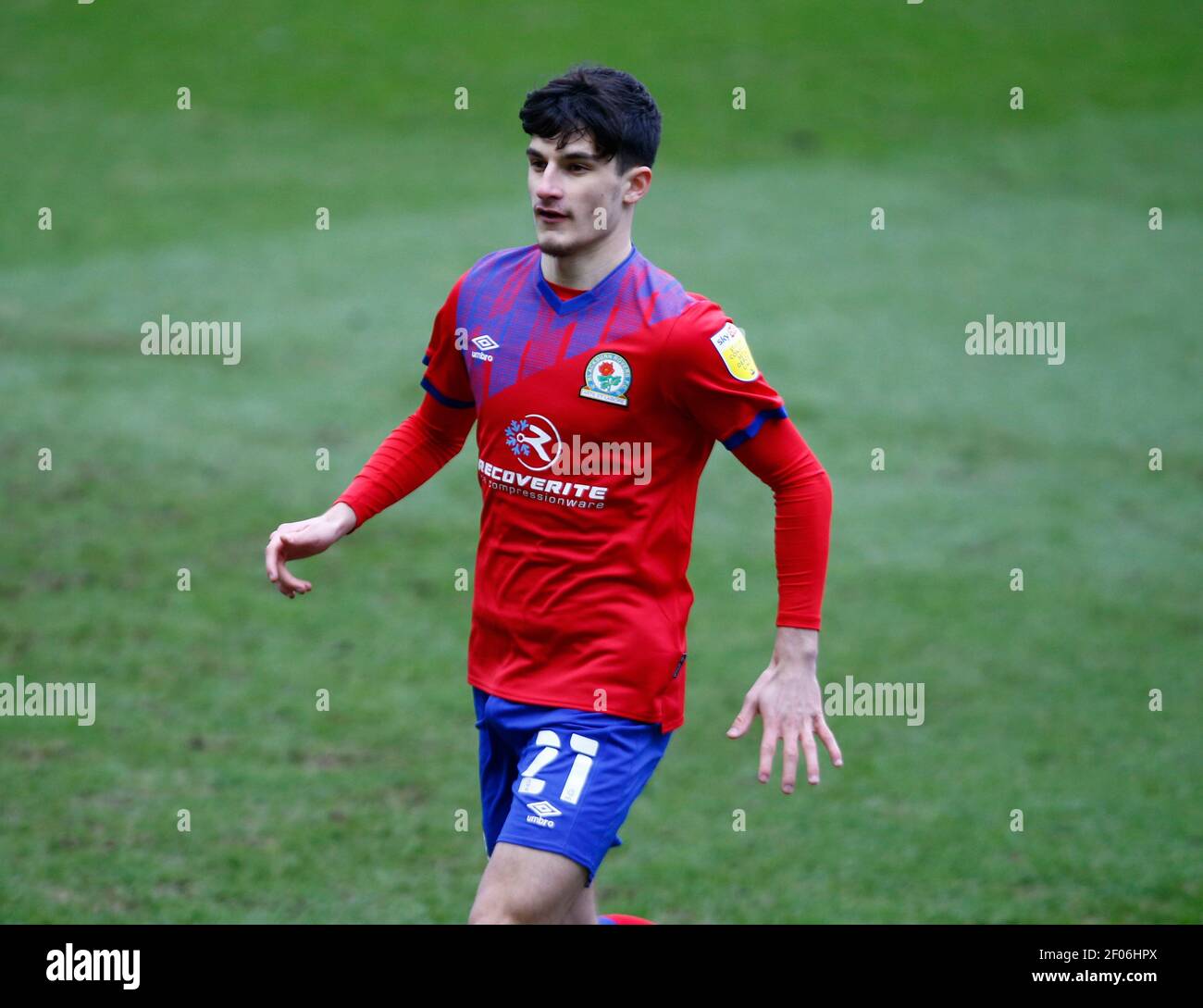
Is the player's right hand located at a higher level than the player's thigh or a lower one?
higher

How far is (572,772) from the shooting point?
12.6ft

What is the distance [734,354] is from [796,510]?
43 centimetres

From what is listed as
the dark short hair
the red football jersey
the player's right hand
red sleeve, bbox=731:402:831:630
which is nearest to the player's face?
the dark short hair

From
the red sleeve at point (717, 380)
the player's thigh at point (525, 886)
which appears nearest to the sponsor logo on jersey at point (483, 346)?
the red sleeve at point (717, 380)

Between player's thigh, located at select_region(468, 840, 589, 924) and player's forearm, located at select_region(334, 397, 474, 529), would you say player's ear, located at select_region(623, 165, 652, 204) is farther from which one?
player's thigh, located at select_region(468, 840, 589, 924)

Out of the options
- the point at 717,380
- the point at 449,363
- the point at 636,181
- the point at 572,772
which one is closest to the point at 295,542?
the point at 449,363

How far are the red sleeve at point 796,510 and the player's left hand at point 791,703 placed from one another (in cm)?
8

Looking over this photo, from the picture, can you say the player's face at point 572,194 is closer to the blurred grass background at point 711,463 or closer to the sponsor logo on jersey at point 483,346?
the sponsor logo on jersey at point 483,346

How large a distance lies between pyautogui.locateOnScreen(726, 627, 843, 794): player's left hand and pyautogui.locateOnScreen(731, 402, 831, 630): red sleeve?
0.25 ft

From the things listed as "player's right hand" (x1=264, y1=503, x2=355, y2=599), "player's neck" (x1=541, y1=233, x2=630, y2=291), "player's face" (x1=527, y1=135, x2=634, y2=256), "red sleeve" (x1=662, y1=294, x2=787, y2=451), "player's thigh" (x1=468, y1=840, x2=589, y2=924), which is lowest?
"player's thigh" (x1=468, y1=840, x2=589, y2=924)

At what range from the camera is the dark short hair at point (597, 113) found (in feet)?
12.8

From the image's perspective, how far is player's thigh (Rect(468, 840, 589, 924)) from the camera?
12.0 feet

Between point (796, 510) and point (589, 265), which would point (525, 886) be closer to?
point (796, 510)
